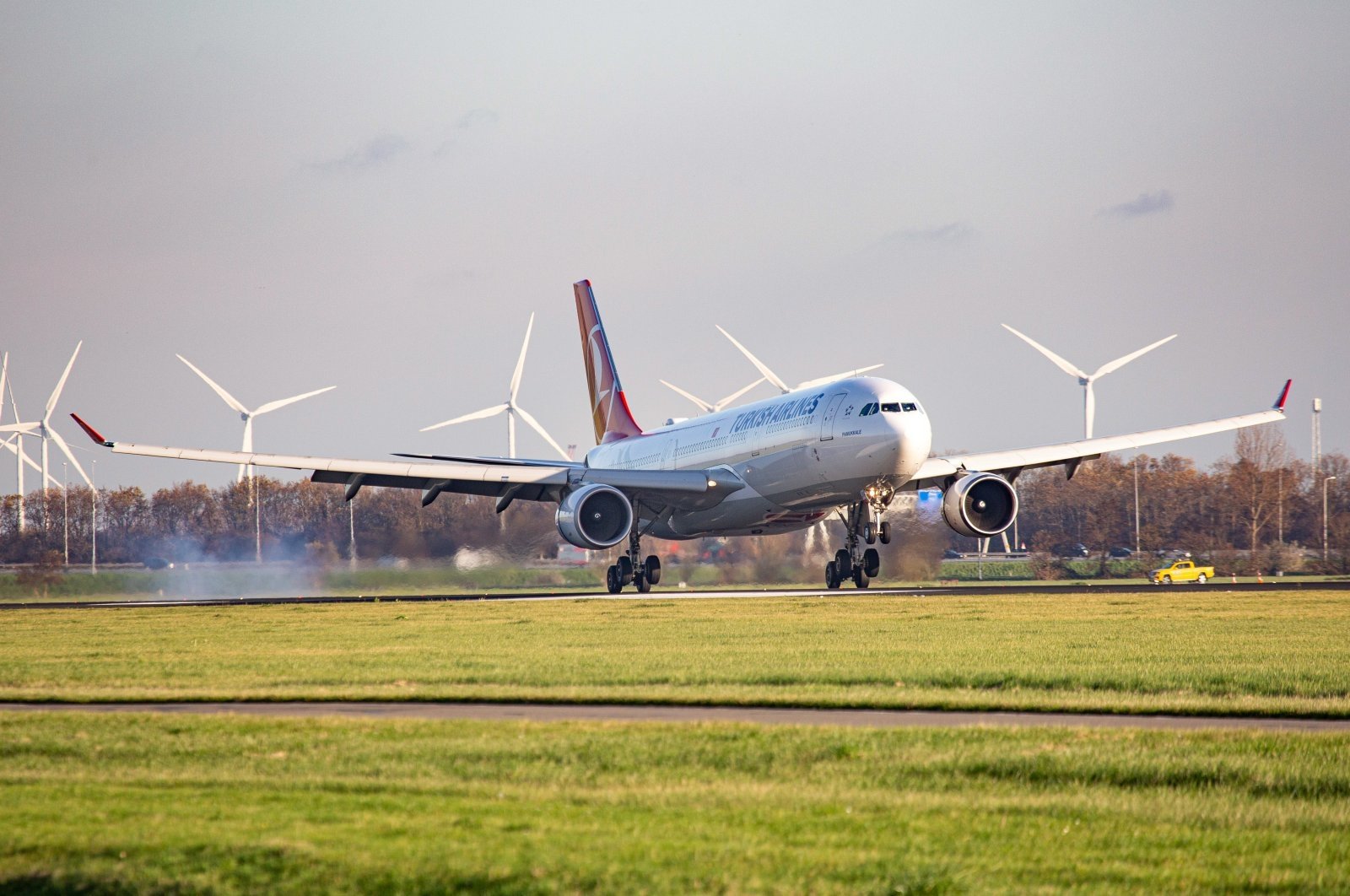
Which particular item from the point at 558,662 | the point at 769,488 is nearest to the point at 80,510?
the point at 769,488

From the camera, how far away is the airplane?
45250mm

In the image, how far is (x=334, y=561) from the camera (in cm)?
6372

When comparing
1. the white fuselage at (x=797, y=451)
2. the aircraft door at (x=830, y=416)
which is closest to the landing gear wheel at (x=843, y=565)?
the white fuselage at (x=797, y=451)

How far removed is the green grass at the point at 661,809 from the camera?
9203 mm

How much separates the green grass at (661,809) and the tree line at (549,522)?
47437mm

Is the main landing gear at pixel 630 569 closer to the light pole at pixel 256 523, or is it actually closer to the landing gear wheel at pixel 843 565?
Result: the landing gear wheel at pixel 843 565

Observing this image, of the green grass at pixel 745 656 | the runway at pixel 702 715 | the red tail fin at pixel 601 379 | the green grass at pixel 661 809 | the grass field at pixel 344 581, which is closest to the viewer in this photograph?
the green grass at pixel 661 809

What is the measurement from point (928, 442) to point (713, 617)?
1321cm

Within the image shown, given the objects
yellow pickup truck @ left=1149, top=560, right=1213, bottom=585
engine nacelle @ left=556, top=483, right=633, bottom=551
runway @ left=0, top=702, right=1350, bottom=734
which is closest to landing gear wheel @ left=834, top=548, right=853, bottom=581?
engine nacelle @ left=556, top=483, right=633, bottom=551

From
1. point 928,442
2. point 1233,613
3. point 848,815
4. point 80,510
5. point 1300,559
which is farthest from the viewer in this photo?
point 80,510

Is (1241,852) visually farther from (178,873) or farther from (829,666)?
(829,666)

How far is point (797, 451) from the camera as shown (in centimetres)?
4725

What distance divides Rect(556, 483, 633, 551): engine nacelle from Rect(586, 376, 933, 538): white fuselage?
9.55ft

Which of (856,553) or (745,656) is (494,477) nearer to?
(856,553)
